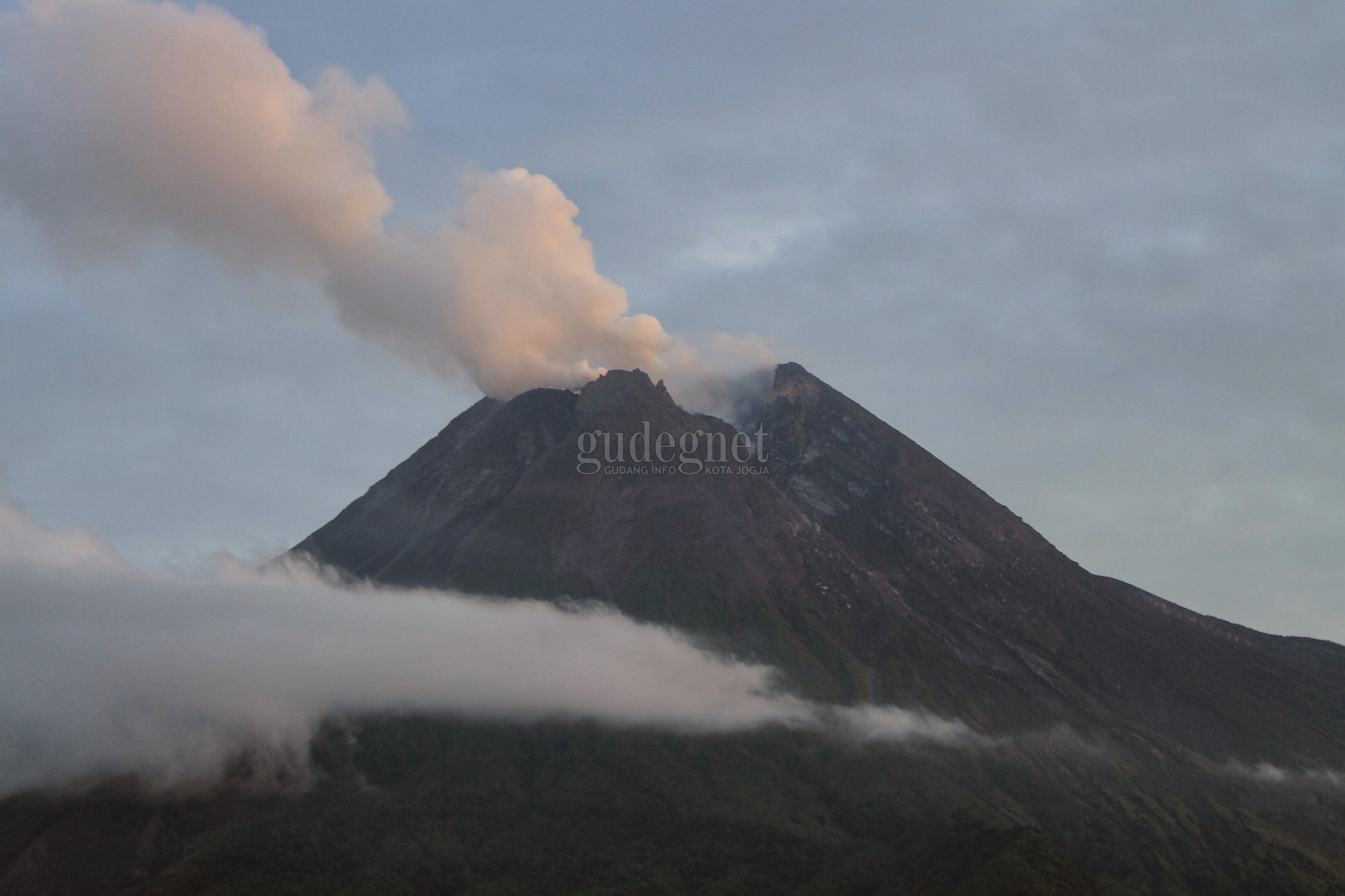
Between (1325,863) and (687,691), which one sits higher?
(687,691)

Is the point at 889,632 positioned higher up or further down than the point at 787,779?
higher up

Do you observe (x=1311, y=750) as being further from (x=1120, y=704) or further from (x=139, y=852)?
(x=139, y=852)

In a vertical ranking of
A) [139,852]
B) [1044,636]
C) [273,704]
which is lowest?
[139,852]

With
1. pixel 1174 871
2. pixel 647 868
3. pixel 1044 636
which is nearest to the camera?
pixel 647 868

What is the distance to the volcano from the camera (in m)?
121

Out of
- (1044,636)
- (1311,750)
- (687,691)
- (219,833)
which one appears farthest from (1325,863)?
(219,833)

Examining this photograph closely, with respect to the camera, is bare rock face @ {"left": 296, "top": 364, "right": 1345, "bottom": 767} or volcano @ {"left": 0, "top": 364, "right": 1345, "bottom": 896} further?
bare rock face @ {"left": 296, "top": 364, "right": 1345, "bottom": 767}

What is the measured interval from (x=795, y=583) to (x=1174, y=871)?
75808mm

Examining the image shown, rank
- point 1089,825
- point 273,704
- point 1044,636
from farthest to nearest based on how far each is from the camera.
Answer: point 1044,636 → point 273,704 → point 1089,825

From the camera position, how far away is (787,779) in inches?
5753

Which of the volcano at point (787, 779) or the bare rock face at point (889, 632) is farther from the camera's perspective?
the bare rock face at point (889, 632)

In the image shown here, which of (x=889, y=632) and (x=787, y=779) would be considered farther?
(x=889, y=632)

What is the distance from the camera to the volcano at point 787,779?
121 meters

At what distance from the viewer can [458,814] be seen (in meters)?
135
